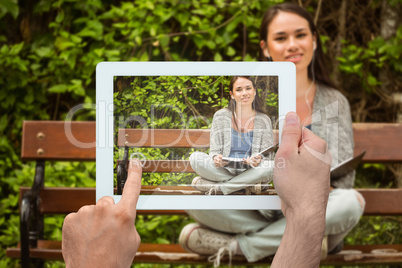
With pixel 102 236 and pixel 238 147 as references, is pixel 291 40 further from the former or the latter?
pixel 102 236

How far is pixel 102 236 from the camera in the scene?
78cm

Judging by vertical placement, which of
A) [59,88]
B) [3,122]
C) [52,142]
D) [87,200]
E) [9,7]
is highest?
[9,7]

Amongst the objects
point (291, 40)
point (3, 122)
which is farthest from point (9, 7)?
point (291, 40)

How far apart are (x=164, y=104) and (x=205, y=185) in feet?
0.62

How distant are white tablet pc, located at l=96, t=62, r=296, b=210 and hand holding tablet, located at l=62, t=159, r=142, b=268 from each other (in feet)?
0.32

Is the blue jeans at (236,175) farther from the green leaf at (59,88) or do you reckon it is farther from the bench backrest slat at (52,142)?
the green leaf at (59,88)

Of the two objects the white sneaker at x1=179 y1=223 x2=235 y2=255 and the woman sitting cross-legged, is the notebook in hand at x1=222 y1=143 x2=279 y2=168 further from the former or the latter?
the white sneaker at x1=179 y1=223 x2=235 y2=255

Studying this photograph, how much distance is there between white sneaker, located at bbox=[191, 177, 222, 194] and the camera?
92 cm

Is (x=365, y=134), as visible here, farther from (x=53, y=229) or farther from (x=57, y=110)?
(x=57, y=110)

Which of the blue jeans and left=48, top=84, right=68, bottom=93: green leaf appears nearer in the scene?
the blue jeans

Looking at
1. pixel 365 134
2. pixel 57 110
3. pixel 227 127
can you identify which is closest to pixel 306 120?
pixel 365 134

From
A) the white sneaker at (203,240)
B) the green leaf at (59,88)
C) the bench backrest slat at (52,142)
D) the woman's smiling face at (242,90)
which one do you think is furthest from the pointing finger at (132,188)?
the green leaf at (59,88)

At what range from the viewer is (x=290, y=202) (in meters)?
0.87

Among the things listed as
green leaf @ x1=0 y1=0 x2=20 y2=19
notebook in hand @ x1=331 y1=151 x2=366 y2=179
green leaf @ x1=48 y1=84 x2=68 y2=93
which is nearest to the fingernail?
notebook in hand @ x1=331 y1=151 x2=366 y2=179
